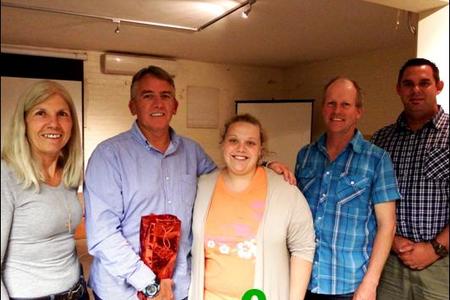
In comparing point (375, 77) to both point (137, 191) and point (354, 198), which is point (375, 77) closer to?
point (354, 198)

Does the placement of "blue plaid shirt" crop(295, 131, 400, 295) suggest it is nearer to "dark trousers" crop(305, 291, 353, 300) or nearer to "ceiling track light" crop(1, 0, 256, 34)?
"dark trousers" crop(305, 291, 353, 300)

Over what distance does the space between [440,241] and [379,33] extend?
122 inches

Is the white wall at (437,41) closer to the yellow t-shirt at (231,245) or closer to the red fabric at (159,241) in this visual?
the yellow t-shirt at (231,245)

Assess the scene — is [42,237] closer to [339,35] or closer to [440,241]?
[440,241]

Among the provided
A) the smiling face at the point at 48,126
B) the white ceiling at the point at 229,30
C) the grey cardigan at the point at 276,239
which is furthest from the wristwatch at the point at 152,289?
the white ceiling at the point at 229,30

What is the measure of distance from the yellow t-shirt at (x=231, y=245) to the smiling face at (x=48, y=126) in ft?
2.10

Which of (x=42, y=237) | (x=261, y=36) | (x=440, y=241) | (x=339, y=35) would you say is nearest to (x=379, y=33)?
(x=339, y=35)

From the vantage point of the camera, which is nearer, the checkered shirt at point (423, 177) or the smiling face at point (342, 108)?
the checkered shirt at point (423, 177)

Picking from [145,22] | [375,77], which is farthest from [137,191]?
[375,77]

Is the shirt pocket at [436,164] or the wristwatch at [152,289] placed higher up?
the shirt pocket at [436,164]

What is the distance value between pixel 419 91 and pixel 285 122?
13.6ft

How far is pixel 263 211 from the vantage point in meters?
1.47

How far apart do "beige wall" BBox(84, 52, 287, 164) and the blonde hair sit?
12.6 feet

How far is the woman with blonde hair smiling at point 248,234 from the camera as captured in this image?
1437mm
